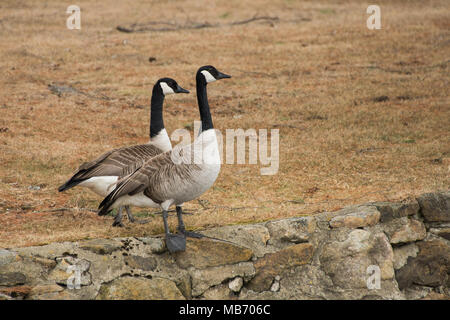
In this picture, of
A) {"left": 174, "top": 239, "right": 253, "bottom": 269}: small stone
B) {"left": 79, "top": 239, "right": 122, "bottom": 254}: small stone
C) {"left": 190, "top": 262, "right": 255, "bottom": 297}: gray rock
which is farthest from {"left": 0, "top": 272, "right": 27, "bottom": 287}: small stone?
{"left": 190, "top": 262, "right": 255, "bottom": 297}: gray rock

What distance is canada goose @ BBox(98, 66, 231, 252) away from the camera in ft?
23.9

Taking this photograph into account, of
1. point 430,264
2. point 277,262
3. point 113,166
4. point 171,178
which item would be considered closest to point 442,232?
point 430,264

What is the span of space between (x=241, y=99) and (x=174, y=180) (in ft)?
35.3

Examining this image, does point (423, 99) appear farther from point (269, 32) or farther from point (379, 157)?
point (269, 32)

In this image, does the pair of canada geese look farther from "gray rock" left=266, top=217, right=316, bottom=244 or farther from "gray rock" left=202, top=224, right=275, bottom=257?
"gray rock" left=266, top=217, right=316, bottom=244

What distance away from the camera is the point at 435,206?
920 centimetres

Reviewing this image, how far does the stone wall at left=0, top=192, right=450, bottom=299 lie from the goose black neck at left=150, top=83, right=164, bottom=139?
2.56 m

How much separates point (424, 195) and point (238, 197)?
3351 mm

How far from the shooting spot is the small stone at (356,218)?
8.53 meters

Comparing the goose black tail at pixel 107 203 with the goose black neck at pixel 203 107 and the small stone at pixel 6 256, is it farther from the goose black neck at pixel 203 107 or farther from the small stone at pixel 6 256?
the goose black neck at pixel 203 107

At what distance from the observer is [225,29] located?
26219 millimetres

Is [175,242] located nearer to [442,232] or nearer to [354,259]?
[354,259]

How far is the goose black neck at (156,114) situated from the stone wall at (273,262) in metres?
2.56

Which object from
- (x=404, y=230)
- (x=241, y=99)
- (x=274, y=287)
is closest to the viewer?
(x=274, y=287)
